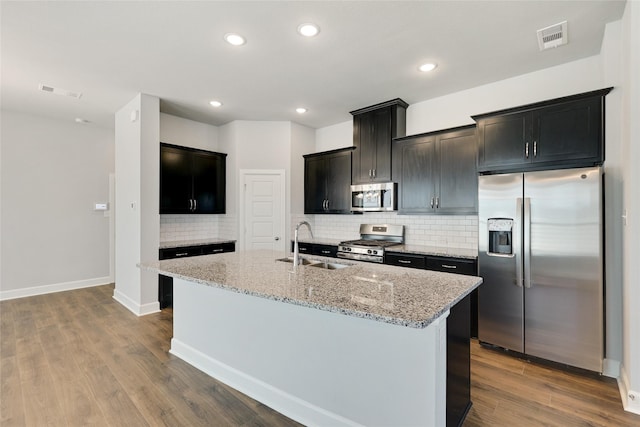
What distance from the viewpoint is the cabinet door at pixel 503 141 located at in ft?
9.89

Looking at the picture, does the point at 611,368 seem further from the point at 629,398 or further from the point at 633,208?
the point at 633,208

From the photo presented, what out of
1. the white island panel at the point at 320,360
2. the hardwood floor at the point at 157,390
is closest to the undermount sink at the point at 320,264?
the white island panel at the point at 320,360

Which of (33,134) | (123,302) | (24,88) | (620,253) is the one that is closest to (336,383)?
(620,253)

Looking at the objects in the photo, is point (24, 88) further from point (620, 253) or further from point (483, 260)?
point (620, 253)

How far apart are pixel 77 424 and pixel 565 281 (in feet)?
12.6

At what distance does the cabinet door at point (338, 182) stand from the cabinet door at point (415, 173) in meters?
0.87

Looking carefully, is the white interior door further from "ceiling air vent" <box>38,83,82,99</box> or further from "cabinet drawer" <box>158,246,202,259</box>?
"ceiling air vent" <box>38,83,82,99</box>

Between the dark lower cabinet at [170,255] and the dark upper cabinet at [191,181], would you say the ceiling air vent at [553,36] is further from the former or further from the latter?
the dark lower cabinet at [170,255]

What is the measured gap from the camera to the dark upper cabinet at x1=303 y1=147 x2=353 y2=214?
500 cm

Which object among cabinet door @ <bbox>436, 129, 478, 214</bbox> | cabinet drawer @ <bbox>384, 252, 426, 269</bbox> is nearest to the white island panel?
cabinet drawer @ <bbox>384, 252, 426, 269</bbox>

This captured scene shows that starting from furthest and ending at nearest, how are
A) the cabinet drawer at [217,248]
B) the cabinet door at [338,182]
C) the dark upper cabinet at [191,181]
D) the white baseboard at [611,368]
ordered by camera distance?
1. the cabinet door at [338,182]
2. the cabinet drawer at [217,248]
3. the dark upper cabinet at [191,181]
4. the white baseboard at [611,368]

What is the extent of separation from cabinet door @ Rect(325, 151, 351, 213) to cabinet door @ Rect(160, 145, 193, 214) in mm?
2222

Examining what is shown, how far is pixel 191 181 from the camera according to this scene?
16.2ft

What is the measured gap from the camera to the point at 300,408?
205 cm
